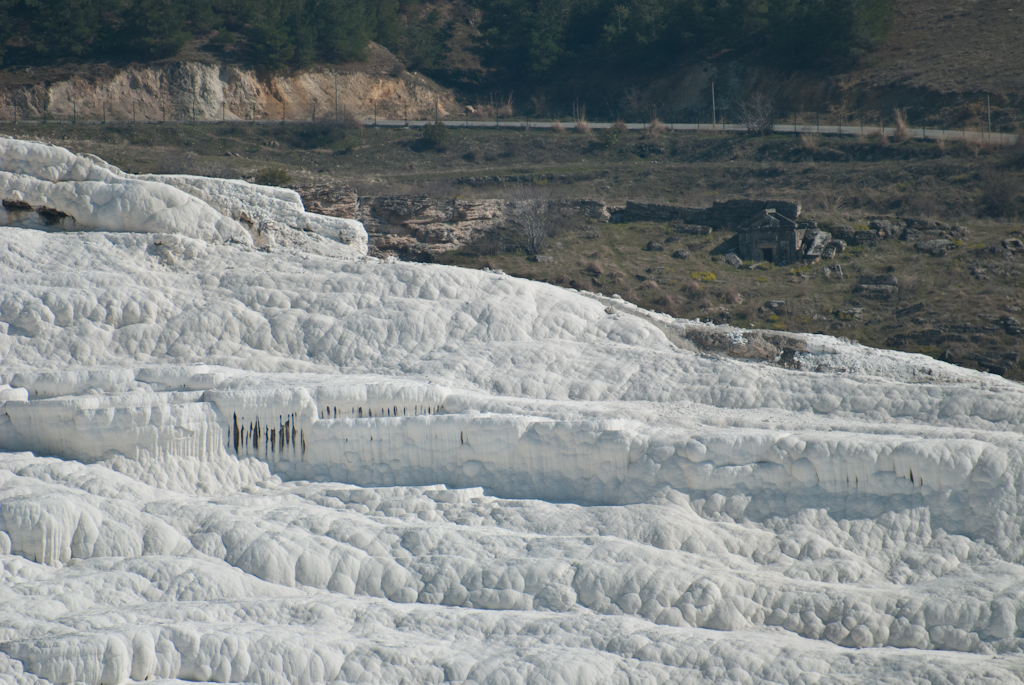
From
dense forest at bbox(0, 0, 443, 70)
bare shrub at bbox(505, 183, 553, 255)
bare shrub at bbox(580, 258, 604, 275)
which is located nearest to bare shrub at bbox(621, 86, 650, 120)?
dense forest at bbox(0, 0, 443, 70)

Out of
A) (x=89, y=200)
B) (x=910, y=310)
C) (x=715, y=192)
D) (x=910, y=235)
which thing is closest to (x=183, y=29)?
(x=715, y=192)

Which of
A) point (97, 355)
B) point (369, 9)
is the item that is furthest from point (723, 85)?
point (97, 355)

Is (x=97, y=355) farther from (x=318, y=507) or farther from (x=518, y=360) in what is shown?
(x=518, y=360)

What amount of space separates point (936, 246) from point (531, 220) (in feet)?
37.0

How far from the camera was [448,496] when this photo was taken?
12266mm

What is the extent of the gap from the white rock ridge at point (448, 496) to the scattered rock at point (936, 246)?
973 centimetres

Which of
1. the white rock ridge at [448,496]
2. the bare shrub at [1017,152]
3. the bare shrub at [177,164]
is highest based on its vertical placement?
the bare shrub at [1017,152]

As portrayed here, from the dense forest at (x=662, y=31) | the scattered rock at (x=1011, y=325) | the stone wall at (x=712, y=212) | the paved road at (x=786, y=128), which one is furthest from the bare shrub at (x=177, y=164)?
the scattered rock at (x=1011, y=325)

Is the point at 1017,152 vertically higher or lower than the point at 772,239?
higher

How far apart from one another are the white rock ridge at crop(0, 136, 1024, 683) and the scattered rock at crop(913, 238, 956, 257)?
9734mm

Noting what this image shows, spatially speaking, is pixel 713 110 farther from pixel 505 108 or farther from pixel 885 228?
pixel 885 228

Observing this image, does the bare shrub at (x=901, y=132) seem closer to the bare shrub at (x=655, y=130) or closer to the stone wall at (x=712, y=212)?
the bare shrub at (x=655, y=130)

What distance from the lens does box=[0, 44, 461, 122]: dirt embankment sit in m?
44.0

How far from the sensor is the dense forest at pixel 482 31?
45438 mm
